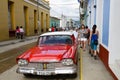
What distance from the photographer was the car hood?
7.20 meters

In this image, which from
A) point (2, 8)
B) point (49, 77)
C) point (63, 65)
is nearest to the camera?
point (63, 65)

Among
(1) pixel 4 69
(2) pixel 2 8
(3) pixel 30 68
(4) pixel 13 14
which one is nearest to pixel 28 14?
(4) pixel 13 14

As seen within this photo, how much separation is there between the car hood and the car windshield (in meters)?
0.56

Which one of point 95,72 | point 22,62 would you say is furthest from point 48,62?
point 95,72

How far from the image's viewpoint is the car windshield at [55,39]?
29.8 ft

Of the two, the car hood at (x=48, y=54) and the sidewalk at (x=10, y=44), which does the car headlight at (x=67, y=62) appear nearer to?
the car hood at (x=48, y=54)

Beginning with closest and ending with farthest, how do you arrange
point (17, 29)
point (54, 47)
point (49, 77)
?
point (49, 77) < point (54, 47) < point (17, 29)

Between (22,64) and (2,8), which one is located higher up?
(2,8)

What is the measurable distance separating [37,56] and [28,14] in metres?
32.2

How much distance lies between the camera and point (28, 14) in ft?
128

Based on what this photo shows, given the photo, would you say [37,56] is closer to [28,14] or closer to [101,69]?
[101,69]

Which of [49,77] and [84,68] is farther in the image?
[84,68]

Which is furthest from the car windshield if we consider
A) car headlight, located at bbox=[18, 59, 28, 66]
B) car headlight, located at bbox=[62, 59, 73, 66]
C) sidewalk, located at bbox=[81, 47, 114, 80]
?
car headlight, located at bbox=[62, 59, 73, 66]

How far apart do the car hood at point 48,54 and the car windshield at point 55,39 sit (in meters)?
0.56
